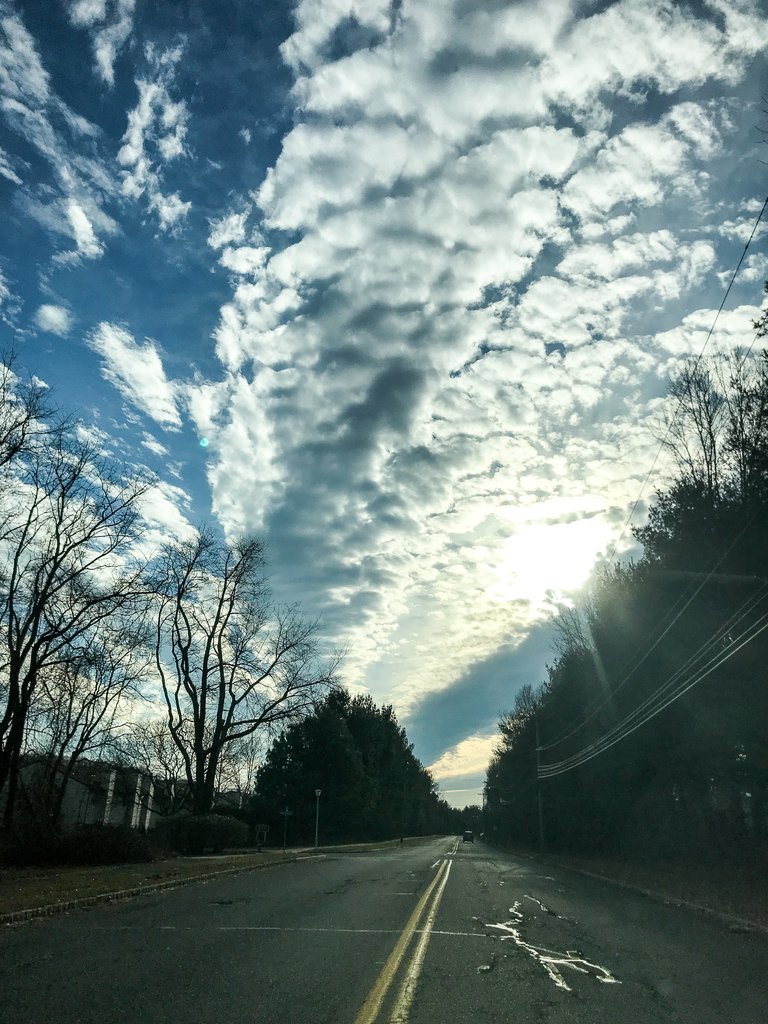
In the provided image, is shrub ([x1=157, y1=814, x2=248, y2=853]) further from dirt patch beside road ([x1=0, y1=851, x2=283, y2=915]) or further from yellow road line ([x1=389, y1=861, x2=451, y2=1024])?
yellow road line ([x1=389, y1=861, x2=451, y2=1024])

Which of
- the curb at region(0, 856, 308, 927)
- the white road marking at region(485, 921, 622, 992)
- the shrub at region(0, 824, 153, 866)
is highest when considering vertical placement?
the shrub at region(0, 824, 153, 866)

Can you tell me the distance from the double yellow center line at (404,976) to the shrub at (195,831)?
2199 centimetres

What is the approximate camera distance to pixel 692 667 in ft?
77.4

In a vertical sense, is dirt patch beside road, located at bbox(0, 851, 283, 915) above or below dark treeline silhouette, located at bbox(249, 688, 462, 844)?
below

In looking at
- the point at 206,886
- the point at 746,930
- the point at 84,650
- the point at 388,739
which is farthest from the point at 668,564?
the point at 388,739

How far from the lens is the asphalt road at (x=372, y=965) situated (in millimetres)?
6355

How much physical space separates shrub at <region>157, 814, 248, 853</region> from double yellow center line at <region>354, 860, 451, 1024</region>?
21992mm

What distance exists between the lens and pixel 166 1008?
6297 mm

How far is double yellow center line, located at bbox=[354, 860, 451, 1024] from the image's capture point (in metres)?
6.16

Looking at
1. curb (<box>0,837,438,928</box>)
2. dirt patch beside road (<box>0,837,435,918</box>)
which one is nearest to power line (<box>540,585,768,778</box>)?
curb (<box>0,837,438,928</box>)

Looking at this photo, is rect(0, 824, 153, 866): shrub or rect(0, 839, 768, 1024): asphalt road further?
rect(0, 824, 153, 866): shrub

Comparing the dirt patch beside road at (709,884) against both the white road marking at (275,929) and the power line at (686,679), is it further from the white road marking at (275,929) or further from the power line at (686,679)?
the white road marking at (275,929)

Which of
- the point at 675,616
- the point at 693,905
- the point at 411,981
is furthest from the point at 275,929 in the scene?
the point at 675,616

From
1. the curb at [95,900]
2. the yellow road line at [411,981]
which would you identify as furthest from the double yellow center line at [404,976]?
the curb at [95,900]
